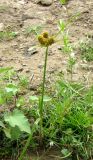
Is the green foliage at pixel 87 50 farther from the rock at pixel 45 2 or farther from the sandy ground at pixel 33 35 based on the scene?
the rock at pixel 45 2

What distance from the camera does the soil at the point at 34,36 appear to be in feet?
10.9

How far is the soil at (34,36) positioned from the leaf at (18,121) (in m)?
0.71

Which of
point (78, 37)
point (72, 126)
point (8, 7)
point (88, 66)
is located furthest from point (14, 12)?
point (72, 126)

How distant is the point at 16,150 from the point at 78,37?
150cm

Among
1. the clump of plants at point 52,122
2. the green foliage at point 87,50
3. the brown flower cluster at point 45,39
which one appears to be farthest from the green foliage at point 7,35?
the brown flower cluster at point 45,39

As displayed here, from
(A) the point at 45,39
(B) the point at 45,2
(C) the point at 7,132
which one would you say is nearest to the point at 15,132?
(C) the point at 7,132

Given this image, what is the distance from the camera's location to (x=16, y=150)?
260cm

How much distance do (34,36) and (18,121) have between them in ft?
5.00

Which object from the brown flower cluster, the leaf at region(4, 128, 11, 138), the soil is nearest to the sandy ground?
the soil

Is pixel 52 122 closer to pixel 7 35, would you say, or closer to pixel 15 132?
pixel 15 132

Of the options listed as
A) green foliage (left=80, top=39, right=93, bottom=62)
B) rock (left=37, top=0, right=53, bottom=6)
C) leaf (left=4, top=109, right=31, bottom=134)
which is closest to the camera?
leaf (left=4, top=109, right=31, bottom=134)

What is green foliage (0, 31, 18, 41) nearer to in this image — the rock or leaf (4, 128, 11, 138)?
the rock

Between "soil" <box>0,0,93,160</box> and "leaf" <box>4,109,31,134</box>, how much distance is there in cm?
71

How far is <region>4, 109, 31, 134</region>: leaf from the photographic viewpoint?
7.79 feet
